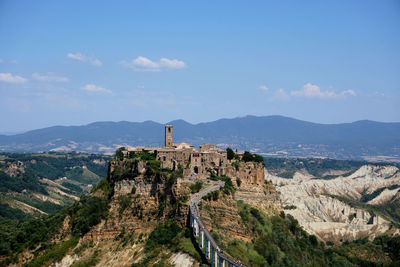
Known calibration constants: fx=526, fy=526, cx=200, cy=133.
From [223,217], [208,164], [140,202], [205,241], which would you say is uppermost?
[208,164]

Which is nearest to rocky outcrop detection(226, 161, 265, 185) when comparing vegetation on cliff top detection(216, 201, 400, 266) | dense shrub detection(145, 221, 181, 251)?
vegetation on cliff top detection(216, 201, 400, 266)

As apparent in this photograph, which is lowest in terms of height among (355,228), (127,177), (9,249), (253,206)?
(355,228)

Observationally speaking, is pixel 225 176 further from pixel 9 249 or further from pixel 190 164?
pixel 9 249

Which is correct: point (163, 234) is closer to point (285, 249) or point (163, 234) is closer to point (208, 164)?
point (285, 249)

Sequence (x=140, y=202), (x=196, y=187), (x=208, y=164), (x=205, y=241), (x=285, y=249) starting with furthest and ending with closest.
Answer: (x=208, y=164) → (x=285, y=249) → (x=140, y=202) → (x=196, y=187) → (x=205, y=241)

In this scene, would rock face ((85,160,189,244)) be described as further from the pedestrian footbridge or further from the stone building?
the stone building

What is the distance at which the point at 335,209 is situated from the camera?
430ft

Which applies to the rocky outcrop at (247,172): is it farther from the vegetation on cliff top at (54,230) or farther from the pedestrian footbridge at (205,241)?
the vegetation on cliff top at (54,230)

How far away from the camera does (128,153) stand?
69.1m

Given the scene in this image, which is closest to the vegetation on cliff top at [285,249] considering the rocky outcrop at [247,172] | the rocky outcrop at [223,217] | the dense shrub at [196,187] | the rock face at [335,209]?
the rocky outcrop at [223,217]

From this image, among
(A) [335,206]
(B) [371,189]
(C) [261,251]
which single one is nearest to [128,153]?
(C) [261,251]

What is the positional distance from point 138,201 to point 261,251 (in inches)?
544

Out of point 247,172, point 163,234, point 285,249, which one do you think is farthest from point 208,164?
point 163,234

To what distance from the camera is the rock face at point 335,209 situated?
10550cm
